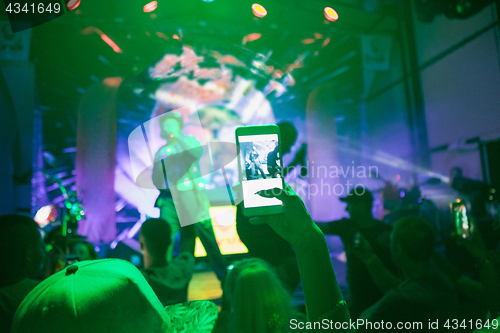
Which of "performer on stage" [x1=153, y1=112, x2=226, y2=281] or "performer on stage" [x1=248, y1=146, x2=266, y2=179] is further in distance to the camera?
"performer on stage" [x1=153, y1=112, x2=226, y2=281]

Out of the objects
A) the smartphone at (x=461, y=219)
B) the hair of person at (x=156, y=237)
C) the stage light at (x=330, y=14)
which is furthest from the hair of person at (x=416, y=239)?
the stage light at (x=330, y=14)

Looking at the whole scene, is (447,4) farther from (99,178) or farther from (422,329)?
(99,178)

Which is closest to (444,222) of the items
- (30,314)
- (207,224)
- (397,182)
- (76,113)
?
(397,182)

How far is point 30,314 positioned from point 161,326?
292 mm

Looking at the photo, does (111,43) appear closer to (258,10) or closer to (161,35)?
(161,35)

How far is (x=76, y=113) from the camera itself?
15.0ft

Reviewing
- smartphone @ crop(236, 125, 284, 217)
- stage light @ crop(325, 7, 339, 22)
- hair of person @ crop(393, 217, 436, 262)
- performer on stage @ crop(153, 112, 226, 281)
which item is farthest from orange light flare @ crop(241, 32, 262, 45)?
hair of person @ crop(393, 217, 436, 262)

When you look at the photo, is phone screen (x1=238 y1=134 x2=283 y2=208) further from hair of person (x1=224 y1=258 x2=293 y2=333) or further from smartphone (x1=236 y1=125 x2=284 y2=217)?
hair of person (x1=224 y1=258 x2=293 y2=333)

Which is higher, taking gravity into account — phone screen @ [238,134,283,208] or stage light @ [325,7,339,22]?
stage light @ [325,7,339,22]

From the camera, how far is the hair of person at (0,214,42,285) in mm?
1303

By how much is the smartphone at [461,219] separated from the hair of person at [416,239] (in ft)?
0.99

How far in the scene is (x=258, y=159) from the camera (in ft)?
3.74

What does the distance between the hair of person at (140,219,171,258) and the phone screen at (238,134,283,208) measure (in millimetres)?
1093

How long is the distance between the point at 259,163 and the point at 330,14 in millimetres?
4178
